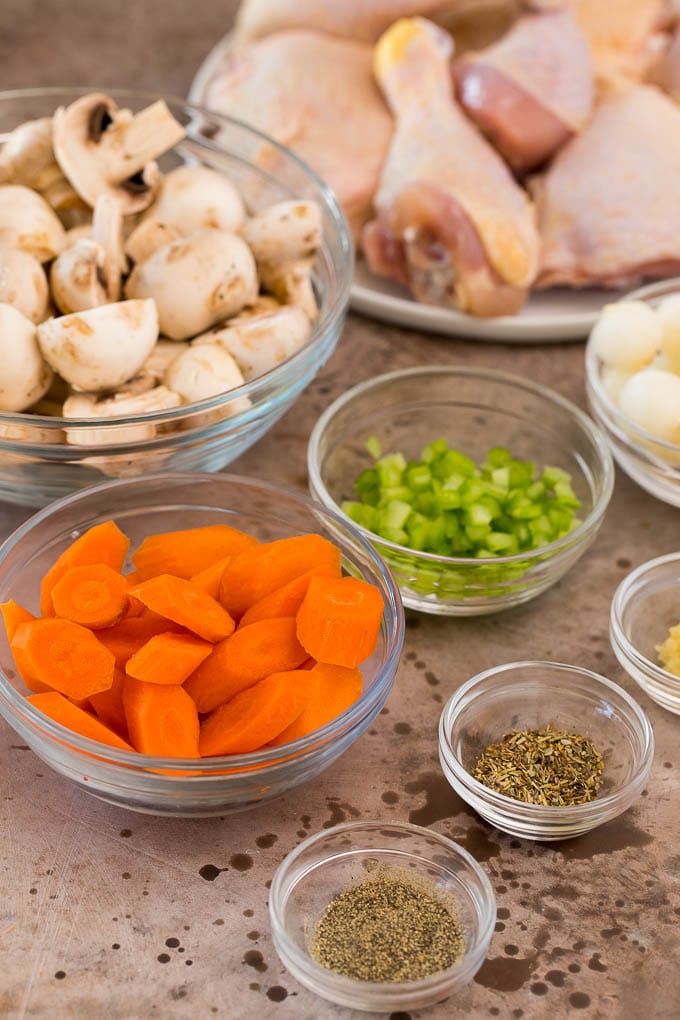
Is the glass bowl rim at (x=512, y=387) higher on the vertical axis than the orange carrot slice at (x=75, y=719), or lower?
lower

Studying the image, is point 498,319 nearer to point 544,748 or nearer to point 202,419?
point 202,419

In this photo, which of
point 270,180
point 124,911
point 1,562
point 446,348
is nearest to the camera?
point 124,911

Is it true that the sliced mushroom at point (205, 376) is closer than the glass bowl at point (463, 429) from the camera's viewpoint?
Yes

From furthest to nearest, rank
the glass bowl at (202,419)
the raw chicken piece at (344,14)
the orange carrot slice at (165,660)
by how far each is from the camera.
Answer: the raw chicken piece at (344,14) → the glass bowl at (202,419) → the orange carrot slice at (165,660)

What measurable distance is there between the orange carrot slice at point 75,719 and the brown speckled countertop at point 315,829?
0.14 metres

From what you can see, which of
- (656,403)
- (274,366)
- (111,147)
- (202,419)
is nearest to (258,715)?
(202,419)

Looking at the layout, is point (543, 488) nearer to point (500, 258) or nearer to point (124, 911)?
point (500, 258)

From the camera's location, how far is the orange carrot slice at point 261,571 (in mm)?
1186

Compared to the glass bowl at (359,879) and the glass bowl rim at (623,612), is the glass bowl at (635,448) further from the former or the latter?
the glass bowl at (359,879)

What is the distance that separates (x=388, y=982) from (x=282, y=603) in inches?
14.3

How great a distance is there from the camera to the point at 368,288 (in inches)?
74.9

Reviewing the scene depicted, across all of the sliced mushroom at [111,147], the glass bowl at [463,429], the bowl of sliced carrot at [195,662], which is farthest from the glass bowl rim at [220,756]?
the sliced mushroom at [111,147]

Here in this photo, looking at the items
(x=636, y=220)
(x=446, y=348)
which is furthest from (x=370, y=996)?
(x=636, y=220)

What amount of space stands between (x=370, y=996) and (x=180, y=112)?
4.41 ft
